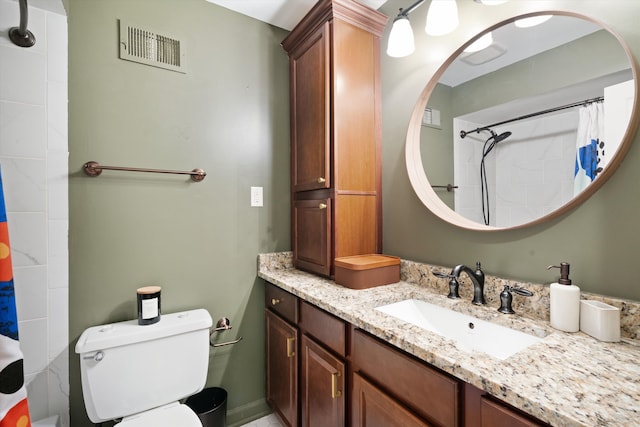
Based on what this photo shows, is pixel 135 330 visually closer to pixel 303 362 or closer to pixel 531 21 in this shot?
pixel 303 362

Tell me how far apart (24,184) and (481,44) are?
2.03 meters

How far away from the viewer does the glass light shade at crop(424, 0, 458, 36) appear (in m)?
1.20

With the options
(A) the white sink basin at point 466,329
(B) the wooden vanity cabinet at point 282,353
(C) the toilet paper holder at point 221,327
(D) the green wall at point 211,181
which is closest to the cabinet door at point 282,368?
(B) the wooden vanity cabinet at point 282,353

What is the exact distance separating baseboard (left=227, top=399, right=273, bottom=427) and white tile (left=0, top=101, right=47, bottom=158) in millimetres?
1649

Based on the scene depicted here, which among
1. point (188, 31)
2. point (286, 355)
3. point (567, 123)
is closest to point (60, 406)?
point (286, 355)

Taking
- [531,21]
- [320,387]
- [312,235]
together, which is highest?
[531,21]

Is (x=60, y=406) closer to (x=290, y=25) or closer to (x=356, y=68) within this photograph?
(x=356, y=68)

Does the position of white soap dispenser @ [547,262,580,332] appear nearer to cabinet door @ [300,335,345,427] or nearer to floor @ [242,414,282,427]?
cabinet door @ [300,335,345,427]

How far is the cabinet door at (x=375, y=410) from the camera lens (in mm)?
834

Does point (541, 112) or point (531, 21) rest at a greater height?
point (531, 21)

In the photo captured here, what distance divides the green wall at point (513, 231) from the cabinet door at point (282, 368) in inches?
28.7

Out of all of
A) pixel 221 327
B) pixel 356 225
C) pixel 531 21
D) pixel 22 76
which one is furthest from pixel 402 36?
pixel 221 327

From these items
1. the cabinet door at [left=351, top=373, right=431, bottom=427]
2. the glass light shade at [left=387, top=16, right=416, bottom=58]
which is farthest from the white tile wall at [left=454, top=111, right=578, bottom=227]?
the cabinet door at [left=351, top=373, right=431, bottom=427]

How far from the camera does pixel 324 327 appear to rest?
1206 millimetres
